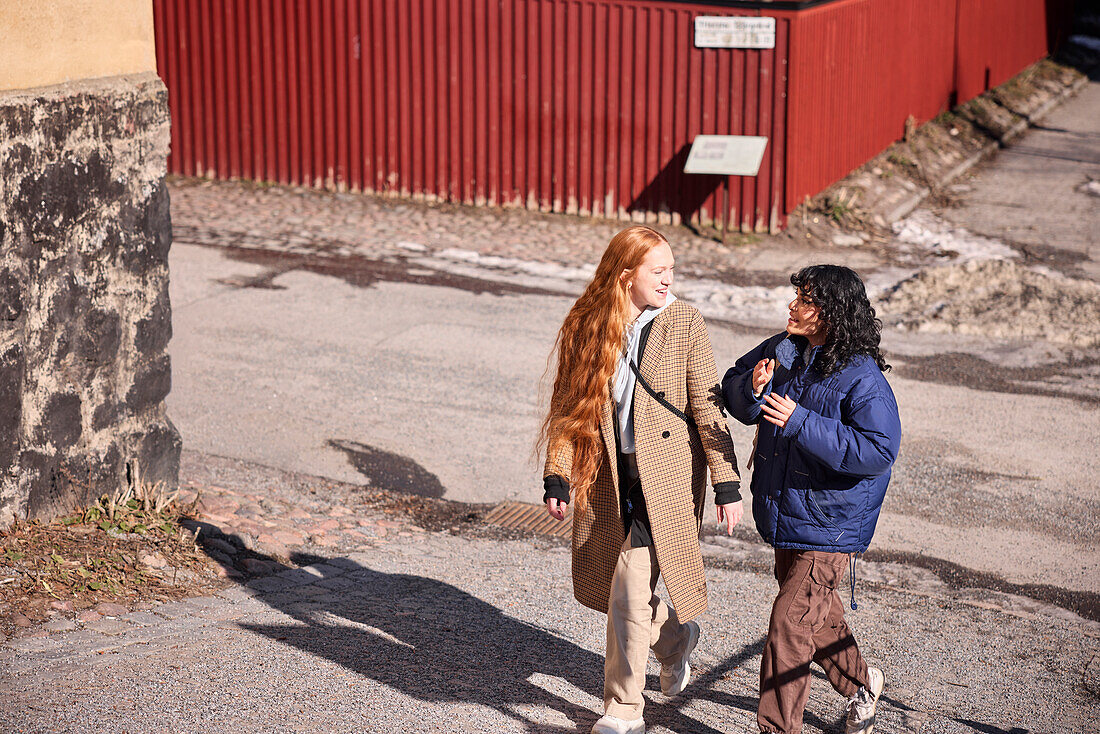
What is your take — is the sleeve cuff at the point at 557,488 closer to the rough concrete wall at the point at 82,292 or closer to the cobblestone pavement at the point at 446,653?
the cobblestone pavement at the point at 446,653

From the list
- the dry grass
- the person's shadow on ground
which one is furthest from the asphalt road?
the person's shadow on ground

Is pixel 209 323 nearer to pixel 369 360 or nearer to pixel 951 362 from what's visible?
pixel 369 360

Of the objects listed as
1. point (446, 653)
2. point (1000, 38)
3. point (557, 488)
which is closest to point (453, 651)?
point (446, 653)

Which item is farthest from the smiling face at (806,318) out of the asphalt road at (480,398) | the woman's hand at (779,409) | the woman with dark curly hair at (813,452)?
the asphalt road at (480,398)

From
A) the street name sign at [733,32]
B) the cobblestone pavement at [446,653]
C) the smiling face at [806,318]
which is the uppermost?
the street name sign at [733,32]

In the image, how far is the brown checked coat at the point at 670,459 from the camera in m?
4.02

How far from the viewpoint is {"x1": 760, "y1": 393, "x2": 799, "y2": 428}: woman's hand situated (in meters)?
3.78

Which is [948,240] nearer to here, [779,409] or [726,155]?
[726,155]

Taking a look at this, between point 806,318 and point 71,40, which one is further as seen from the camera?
point 71,40

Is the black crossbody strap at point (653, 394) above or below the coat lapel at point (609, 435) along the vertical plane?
above

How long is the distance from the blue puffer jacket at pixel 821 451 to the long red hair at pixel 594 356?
1.48 feet

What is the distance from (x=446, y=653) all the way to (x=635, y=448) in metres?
1.27

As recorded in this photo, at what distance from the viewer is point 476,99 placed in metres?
13.9

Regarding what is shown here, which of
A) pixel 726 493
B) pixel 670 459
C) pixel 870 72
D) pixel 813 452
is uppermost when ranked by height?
pixel 870 72
